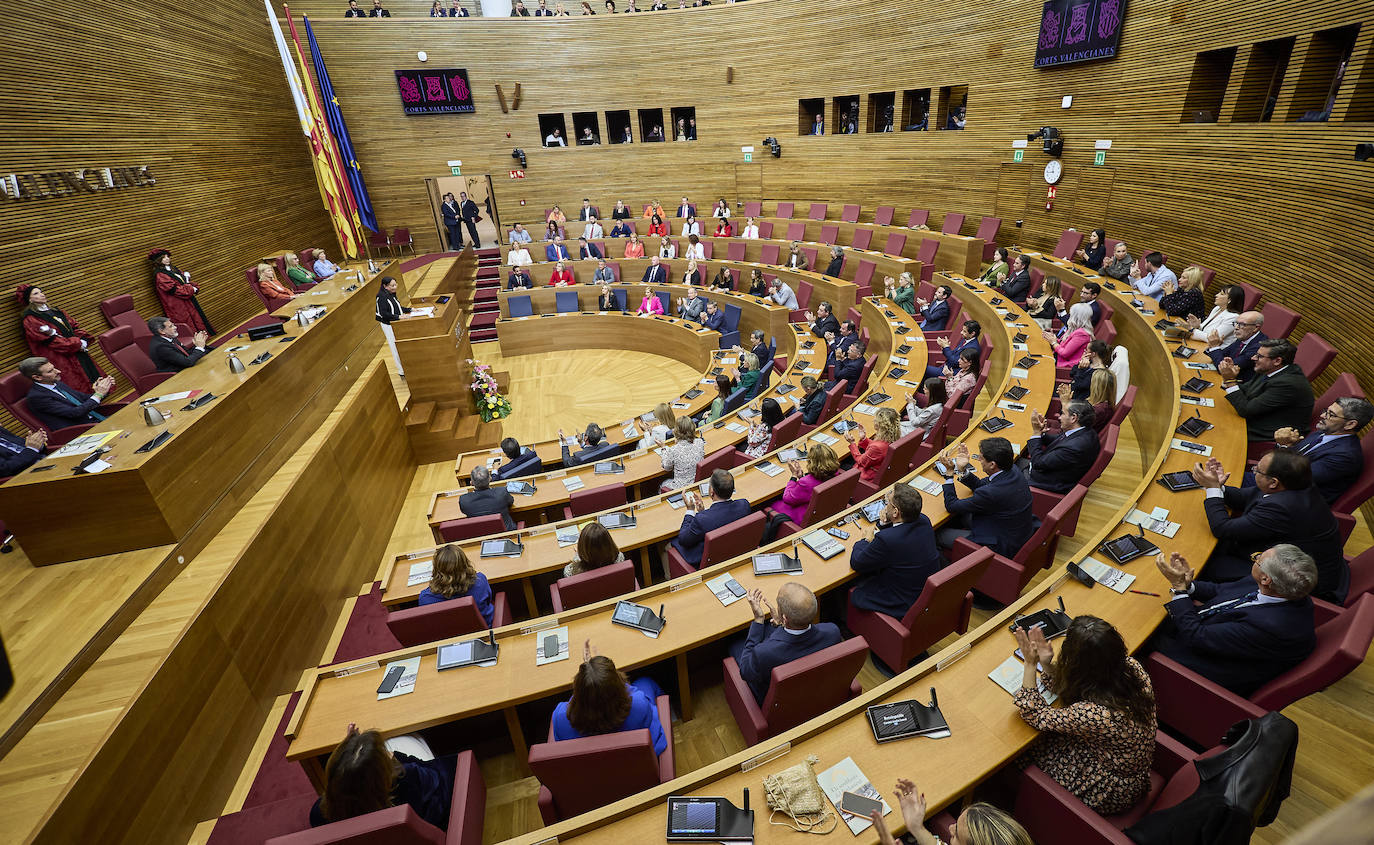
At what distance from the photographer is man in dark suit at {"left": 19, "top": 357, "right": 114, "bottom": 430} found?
457cm

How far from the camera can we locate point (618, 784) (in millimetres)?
2287

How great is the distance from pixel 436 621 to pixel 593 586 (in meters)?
0.85

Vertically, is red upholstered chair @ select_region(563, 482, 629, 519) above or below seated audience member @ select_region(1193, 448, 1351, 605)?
below

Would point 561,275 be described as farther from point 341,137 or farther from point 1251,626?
point 1251,626

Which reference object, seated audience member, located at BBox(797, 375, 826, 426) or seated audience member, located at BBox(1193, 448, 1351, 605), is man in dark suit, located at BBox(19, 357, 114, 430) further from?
seated audience member, located at BBox(1193, 448, 1351, 605)

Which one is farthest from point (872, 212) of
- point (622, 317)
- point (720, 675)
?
point (720, 675)

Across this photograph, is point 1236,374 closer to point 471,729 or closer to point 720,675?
point 720,675

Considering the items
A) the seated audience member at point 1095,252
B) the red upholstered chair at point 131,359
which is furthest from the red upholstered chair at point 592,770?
the seated audience member at point 1095,252

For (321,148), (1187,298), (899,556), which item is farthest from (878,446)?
(321,148)

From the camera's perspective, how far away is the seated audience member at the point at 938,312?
26.6 ft

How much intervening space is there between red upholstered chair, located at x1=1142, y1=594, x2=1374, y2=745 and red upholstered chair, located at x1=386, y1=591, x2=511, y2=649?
319 cm

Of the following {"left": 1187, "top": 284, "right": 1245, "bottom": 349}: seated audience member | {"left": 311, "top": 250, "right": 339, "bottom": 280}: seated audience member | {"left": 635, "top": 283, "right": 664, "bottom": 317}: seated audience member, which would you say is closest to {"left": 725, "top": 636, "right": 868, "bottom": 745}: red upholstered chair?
{"left": 1187, "top": 284, "right": 1245, "bottom": 349}: seated audience member

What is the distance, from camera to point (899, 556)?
10.3 ft

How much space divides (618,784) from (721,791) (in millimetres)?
409
